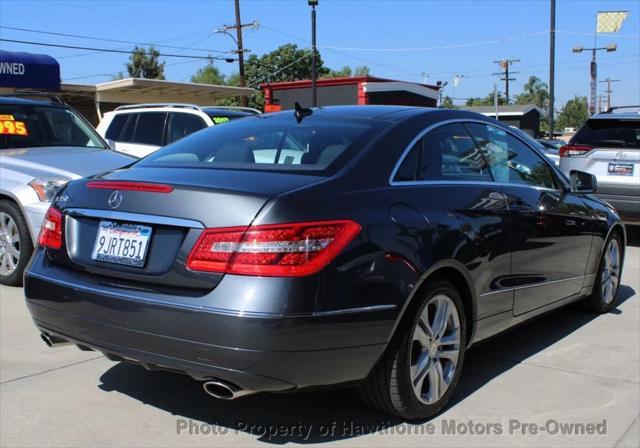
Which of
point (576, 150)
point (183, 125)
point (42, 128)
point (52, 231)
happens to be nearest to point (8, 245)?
point (42, 128)

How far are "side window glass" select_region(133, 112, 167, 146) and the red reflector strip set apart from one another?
7.64m

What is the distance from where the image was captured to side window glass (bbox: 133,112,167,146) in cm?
1081

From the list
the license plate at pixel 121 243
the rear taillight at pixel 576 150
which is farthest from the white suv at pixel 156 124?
the license plate at pixel 121 243

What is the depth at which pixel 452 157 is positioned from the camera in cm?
388

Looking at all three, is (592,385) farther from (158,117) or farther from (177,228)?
(158,117)

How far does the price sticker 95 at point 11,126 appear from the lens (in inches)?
277

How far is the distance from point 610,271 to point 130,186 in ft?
14.1

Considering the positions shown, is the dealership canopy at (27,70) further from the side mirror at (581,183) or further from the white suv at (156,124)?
the side mirror at (581,183)

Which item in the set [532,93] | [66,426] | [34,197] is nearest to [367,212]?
[66,426]

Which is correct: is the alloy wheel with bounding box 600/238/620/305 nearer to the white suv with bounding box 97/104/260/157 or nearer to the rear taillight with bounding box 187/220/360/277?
the rear taillight with bounding box 187/220/360/277

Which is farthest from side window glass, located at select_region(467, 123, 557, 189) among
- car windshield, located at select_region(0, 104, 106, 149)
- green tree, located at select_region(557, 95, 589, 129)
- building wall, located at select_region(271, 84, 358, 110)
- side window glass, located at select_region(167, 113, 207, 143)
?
green tree, located at select_region(557, 95, 589, 129)

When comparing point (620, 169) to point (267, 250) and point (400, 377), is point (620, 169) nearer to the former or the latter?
point (400, 377)

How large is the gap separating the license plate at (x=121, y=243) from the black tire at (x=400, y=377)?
48.1 inches

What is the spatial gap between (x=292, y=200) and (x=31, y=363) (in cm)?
245
